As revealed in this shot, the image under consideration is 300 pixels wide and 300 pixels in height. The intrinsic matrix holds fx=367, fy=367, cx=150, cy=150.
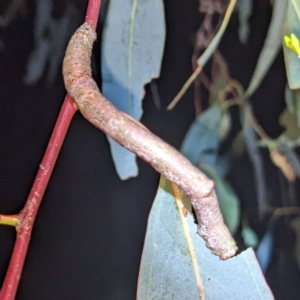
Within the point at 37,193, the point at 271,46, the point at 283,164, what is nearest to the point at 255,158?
the point at 283,164

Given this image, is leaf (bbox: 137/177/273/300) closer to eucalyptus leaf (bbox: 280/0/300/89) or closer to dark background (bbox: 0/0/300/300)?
dark background (bbox: 0/0/300/300)

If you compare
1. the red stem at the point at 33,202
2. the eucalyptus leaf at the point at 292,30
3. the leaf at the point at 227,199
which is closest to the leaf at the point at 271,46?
the eucalyptus leaf at the point at 292,30

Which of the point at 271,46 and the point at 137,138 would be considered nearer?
the point at 137,138

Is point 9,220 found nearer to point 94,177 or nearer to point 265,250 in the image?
point 94,177

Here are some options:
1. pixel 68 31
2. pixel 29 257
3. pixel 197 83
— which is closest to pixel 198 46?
pixel 197 83

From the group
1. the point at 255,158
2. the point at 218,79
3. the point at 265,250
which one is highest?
the point at 218,79

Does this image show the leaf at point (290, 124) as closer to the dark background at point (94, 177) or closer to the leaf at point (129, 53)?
the dark background at point (94, 177)

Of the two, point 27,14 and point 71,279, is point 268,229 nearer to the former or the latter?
point 71,279
